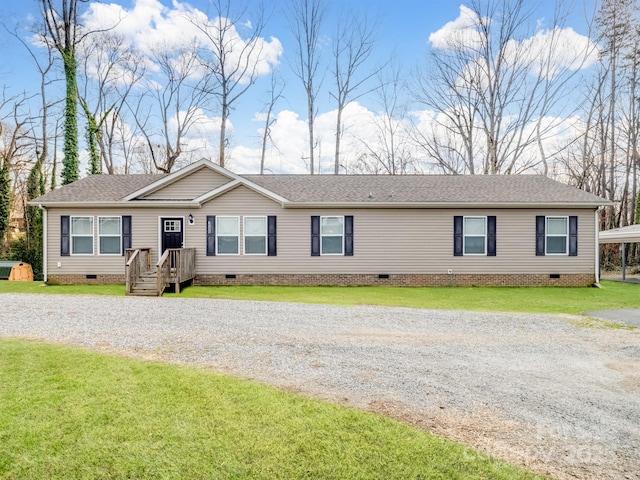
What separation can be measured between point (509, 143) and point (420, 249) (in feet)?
51.3

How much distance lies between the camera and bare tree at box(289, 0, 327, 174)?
2733 centimetres

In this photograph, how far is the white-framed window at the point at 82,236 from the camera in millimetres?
14344

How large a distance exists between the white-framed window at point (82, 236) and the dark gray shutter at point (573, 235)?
54.5ft

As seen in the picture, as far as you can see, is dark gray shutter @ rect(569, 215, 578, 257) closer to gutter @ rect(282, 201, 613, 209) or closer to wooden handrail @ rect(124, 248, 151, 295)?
gutter @ rect(282, 201, 613, 209)

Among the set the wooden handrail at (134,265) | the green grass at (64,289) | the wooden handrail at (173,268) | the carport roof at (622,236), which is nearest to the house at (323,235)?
the green grass at (64,289)

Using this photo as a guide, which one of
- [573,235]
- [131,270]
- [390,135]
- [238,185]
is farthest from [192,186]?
[390,135]

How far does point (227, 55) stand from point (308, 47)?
5.33 m

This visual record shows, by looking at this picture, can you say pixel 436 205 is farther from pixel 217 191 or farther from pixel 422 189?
pixel 217 191

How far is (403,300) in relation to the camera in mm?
11492

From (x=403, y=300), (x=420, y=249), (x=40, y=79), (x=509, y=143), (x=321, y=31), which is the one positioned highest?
(x=321, y=31)

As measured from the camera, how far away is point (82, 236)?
47.1 ft

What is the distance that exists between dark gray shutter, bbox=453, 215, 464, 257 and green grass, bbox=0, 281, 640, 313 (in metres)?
1.32

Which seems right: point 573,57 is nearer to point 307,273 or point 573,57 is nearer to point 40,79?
point 307,273

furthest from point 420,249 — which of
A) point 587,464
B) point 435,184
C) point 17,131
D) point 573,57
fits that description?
point 17,131
